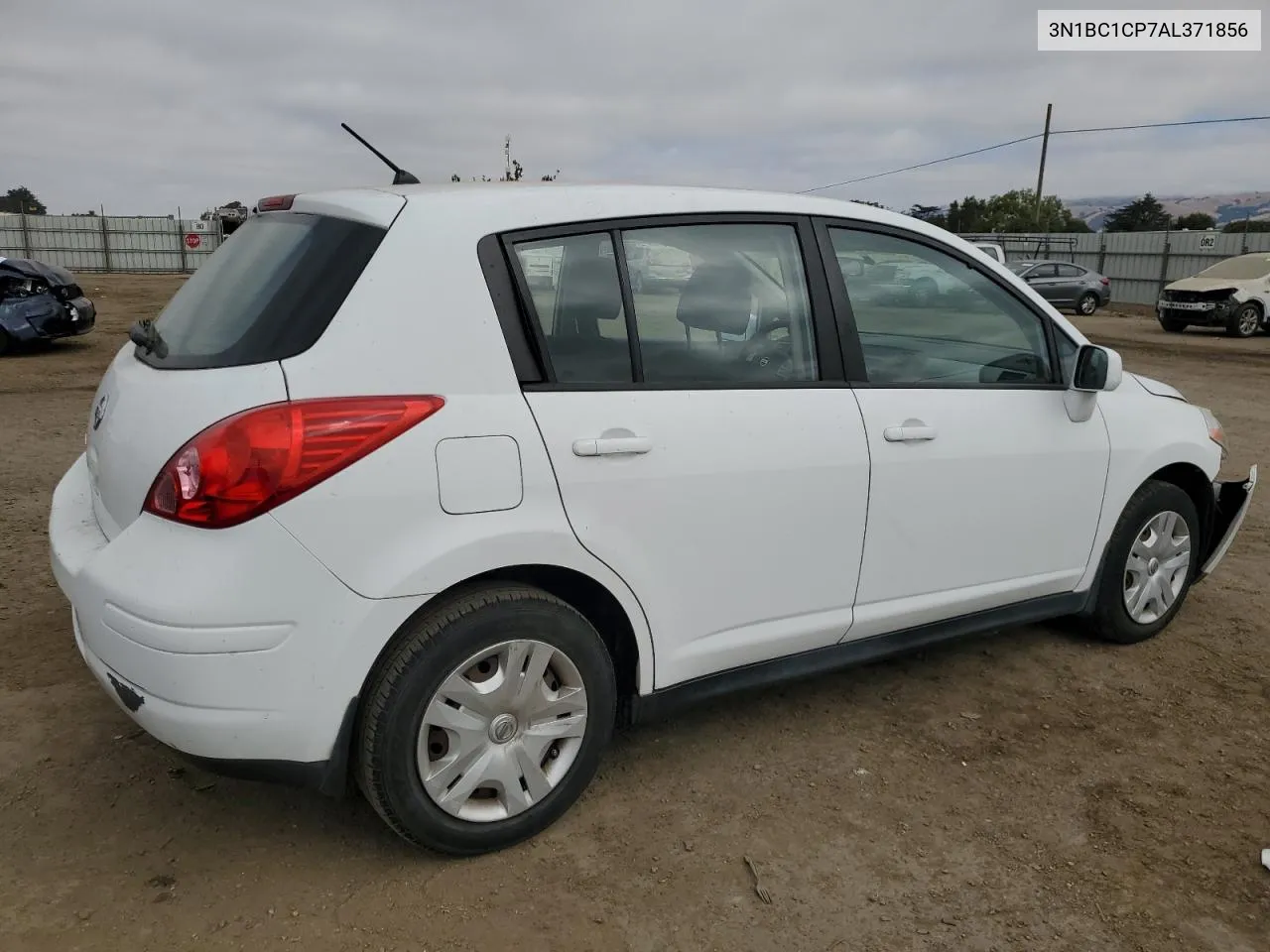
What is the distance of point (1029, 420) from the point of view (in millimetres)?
3393

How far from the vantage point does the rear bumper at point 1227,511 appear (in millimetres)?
4266

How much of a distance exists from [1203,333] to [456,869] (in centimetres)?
2237

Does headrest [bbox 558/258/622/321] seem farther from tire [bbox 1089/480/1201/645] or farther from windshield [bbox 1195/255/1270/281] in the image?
windshield [bbox 1195/255/1270/281]

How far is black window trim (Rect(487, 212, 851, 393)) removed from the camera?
8.14 feet

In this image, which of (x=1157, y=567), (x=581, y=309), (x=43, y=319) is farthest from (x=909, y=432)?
(x=43, y=319)

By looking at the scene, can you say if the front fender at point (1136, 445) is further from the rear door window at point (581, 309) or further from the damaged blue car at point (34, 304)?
the damaged blue car at point (34, 304)

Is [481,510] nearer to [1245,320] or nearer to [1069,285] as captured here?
[1245,320]

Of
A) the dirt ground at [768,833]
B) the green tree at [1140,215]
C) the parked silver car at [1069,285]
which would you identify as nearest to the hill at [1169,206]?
the green tree at [1140,215]

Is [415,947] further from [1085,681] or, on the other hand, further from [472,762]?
[1085,681]

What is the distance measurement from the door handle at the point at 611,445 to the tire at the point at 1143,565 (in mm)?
2206

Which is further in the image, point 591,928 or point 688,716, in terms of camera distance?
point 688,716

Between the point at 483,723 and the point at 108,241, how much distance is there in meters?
39.5

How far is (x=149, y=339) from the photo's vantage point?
2758 mm

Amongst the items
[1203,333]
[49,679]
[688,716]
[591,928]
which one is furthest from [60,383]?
[1203,333]
